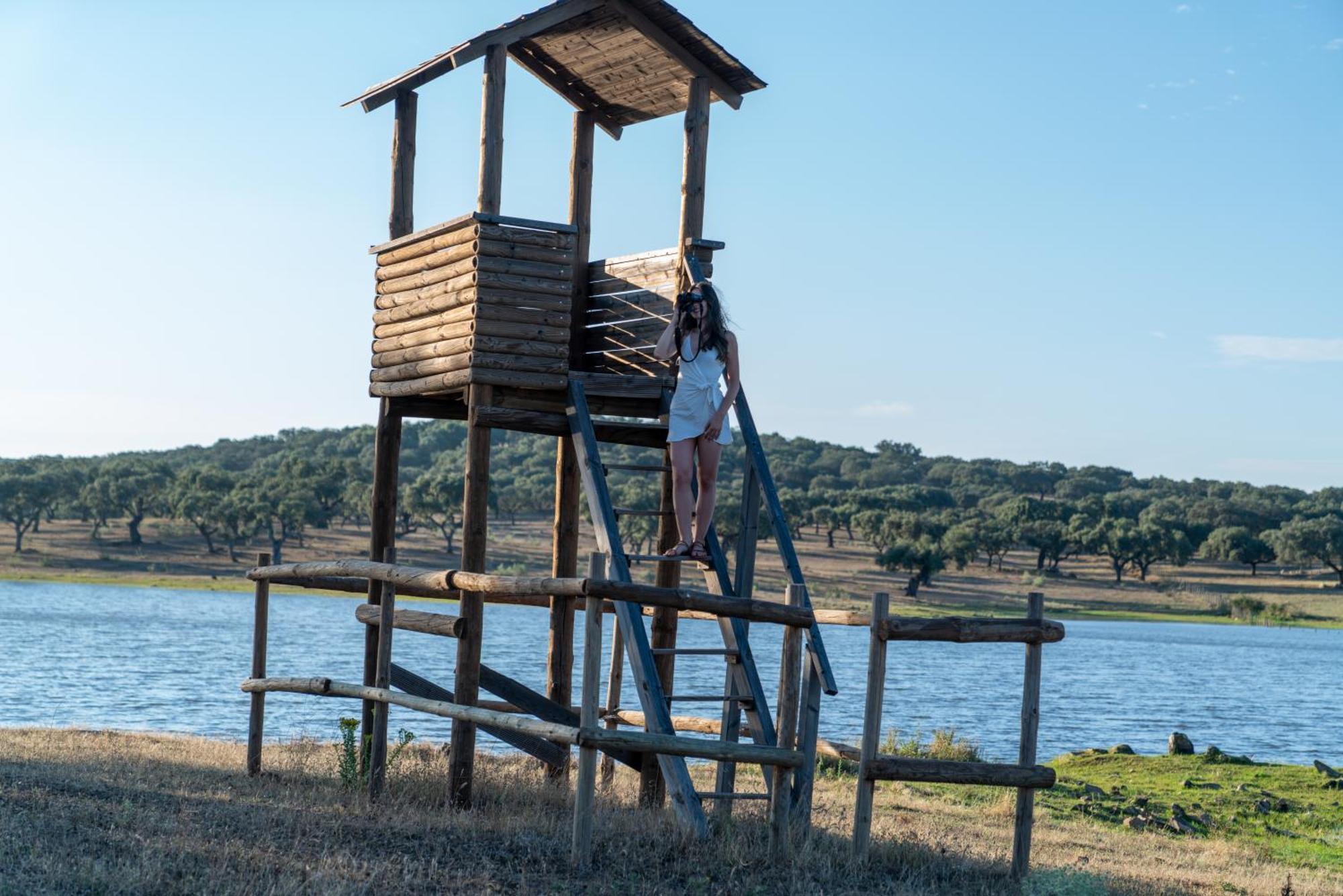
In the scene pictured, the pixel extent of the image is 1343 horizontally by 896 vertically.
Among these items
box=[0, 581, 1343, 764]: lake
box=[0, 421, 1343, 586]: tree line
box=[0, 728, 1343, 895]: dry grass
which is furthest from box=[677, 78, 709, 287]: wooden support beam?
box=[0, 421, 1343, 586]: tree line

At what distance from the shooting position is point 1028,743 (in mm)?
10312

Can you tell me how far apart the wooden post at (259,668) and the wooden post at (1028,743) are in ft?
22.4

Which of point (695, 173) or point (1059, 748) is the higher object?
point (695, 173)

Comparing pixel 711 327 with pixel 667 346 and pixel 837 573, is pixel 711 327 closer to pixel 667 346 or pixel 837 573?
pixel 667 346

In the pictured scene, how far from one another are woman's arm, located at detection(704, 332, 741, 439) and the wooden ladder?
0.75 metres

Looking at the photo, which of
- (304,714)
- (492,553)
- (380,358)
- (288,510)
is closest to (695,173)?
(380,358)

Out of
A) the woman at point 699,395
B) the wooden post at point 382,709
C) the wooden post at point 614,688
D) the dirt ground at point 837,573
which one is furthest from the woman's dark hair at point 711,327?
the dirt ground at point 837,573

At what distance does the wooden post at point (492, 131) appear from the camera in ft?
39.2

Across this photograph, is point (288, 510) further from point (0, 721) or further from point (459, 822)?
point (459, 822)

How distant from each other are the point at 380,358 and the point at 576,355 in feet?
6.44

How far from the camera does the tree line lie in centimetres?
8875

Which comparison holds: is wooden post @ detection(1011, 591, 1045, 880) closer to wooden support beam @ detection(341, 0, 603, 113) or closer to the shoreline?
wooden support beam @ detection(341, 0, 603, 113)

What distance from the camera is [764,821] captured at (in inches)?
412

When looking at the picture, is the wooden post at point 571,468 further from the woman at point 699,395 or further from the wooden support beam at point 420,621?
the woman at point 699,395
